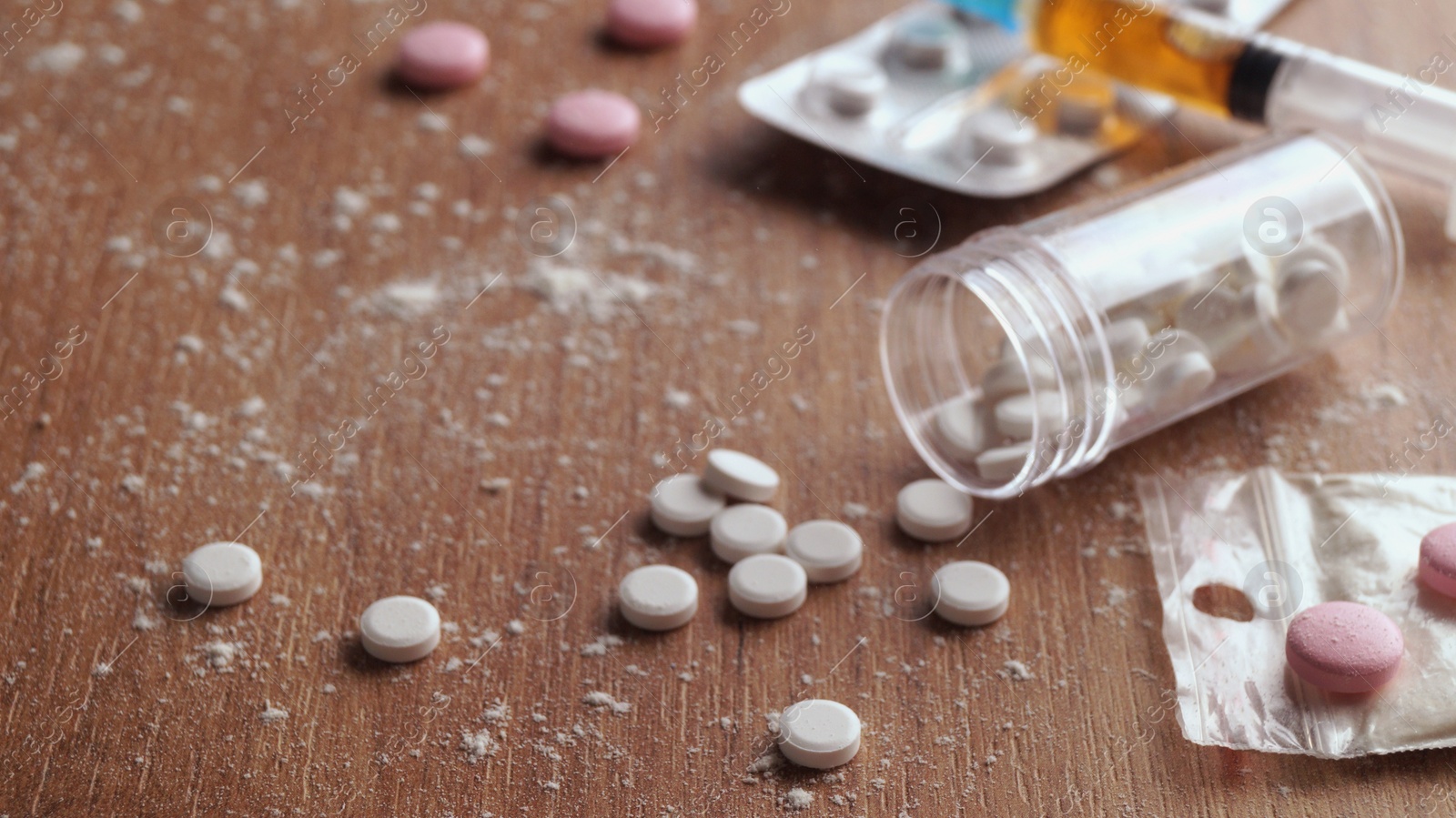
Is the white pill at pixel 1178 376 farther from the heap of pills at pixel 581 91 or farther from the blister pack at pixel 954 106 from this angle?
the heap of pills at pixel 581 91

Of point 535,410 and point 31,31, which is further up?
point 31,31

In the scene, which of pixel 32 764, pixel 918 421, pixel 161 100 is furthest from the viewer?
pixel 161 100

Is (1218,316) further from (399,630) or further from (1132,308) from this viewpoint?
(399,630)

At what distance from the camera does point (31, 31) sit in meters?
1.52

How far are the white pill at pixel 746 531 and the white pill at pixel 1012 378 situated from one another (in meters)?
0.19

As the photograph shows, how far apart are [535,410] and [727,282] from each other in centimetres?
23

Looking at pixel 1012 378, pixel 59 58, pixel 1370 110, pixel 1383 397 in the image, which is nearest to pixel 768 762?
pixel 1012 378

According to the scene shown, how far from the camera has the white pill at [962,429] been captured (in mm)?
1032

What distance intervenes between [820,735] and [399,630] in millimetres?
283

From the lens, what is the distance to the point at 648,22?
1.49m

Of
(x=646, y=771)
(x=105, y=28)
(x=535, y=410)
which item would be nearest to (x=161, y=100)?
(x=105, y=28)

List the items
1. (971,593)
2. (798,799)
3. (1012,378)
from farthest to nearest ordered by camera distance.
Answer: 1. (1012,378)
2. (971,593)
3. (798,799)

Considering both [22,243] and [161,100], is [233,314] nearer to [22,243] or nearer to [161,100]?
[22,243]

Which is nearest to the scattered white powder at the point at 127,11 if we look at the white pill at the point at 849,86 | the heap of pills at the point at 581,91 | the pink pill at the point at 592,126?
the heap of pills at the point at 581,91
